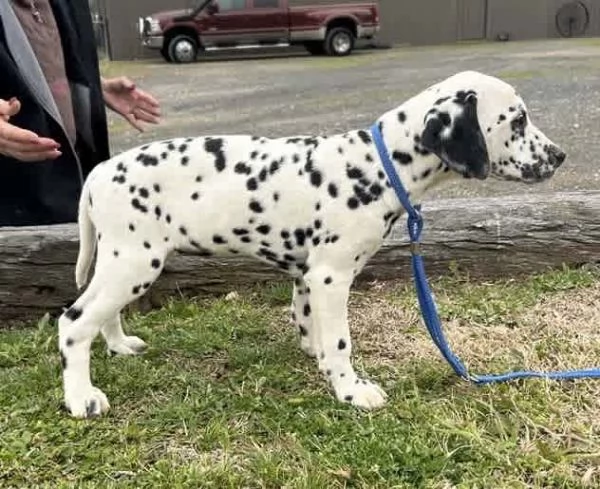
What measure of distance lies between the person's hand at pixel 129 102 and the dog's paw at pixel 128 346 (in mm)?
1087

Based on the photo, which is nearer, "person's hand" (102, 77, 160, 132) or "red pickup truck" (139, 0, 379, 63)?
"person's hand" (102, 77, 160, 132)

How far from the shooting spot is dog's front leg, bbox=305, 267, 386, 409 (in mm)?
3543

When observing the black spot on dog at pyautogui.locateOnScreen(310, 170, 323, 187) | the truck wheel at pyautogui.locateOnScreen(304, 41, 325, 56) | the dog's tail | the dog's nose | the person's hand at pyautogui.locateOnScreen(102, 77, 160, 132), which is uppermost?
the person's hand at pyautogui.locateOnScreen(102, 77, 160, 132)

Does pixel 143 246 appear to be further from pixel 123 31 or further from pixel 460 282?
pixel 123 31

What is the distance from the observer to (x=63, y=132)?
4062mm

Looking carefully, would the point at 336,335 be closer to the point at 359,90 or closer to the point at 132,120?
the point at 132,120

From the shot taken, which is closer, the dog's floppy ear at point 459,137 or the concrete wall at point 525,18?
the dog's floppy ear at point 459,137

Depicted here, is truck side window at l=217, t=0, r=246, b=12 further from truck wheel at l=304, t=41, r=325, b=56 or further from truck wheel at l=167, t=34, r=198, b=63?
truck wheel at l=304, t=41, r=325, b=56

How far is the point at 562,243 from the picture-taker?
525 cm

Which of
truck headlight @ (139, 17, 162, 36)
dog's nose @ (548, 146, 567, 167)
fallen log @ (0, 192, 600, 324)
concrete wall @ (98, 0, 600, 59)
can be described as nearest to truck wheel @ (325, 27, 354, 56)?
concrete wall @ (98, 0, 600, 59)

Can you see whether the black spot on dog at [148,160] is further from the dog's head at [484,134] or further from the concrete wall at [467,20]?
the concrete wall at [467,20]

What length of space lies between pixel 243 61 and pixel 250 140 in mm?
19167

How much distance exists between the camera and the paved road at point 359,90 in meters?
10.4

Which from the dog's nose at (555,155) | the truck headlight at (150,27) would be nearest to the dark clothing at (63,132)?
the dog's nose at (555,155)
